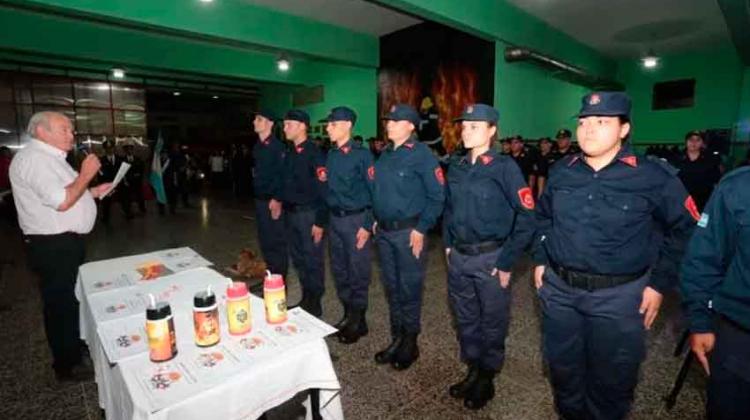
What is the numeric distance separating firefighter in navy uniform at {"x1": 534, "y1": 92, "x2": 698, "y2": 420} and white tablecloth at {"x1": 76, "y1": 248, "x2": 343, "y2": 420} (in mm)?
1078

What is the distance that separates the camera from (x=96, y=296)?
1861 mm

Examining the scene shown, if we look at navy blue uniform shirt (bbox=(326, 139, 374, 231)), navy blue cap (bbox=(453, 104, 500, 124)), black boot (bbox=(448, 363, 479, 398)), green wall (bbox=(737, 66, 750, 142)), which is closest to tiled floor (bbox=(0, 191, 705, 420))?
black boot (bbox=(448, 363, 479, 398))

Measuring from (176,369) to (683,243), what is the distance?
1977mm

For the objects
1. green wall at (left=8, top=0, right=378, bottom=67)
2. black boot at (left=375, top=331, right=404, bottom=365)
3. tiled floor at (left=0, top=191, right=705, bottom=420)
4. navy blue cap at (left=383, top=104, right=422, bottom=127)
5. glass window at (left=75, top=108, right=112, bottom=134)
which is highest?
green wall at (left=8, top=0, right=378, bottom=67)

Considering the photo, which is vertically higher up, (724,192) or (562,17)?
(562,17)

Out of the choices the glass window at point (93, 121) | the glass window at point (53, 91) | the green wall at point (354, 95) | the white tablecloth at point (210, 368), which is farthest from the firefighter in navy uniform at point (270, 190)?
the glass window at point (53, 91)

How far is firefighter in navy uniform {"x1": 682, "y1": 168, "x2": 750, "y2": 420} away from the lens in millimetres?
1218

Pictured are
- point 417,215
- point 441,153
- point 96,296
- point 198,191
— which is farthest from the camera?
point 198,191

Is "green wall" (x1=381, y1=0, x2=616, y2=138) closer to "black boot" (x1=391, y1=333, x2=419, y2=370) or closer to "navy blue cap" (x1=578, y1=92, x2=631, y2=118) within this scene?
"navy blue cap" (x1=578, y1=92, x2=631, y2=118)

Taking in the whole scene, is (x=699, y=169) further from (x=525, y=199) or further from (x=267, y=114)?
(x=267, y=114)

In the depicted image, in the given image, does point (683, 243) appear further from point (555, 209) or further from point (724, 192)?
point (555, 209)

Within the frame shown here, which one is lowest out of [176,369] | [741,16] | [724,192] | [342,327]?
[342,327]

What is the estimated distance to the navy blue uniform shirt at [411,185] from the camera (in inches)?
97.1

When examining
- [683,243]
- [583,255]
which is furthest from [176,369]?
[683,243]
